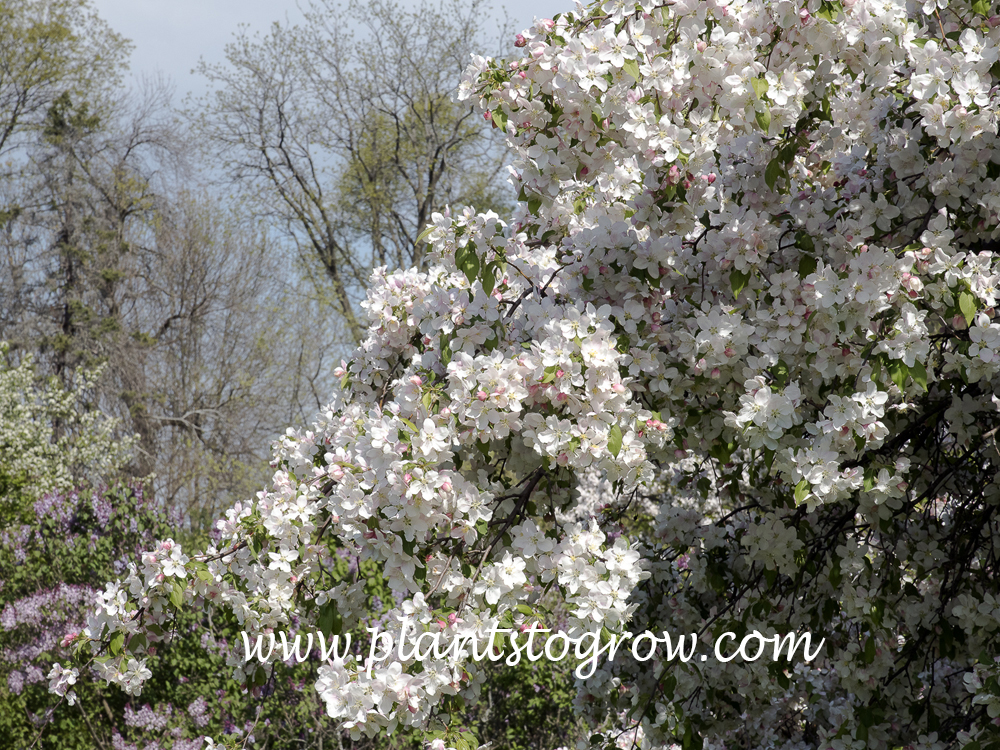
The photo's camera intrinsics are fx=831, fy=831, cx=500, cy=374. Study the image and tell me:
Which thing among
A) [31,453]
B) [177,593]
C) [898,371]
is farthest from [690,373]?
[31,453]

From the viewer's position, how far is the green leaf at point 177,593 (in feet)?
8.89

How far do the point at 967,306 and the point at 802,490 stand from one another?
664mm

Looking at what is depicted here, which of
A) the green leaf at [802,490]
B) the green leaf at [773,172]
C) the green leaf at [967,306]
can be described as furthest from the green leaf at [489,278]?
the green leaf at [967,306]

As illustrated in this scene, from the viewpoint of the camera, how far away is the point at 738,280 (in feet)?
8.46

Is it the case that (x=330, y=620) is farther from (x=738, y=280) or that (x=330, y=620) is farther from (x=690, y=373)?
(x=738, y=280)

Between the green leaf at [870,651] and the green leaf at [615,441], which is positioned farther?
the green leaf at [870,651]

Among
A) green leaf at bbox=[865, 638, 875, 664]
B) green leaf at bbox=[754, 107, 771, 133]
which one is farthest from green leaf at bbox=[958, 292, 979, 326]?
green leaf at bbox=[865, 638, 875, 664]

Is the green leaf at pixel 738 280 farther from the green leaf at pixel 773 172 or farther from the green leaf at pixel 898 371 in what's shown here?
the green leaf at pixel 898 371

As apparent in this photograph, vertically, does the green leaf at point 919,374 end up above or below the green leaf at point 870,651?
above

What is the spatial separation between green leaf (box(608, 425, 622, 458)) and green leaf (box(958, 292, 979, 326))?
98cm

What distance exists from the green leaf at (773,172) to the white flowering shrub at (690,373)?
1cm

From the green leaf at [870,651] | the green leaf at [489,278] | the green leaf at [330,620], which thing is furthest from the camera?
the green leaf at [870,651]

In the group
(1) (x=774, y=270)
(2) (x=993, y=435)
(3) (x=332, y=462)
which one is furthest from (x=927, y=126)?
(3) (x=332, y=462)

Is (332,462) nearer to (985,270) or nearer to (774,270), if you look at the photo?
(774,270)
